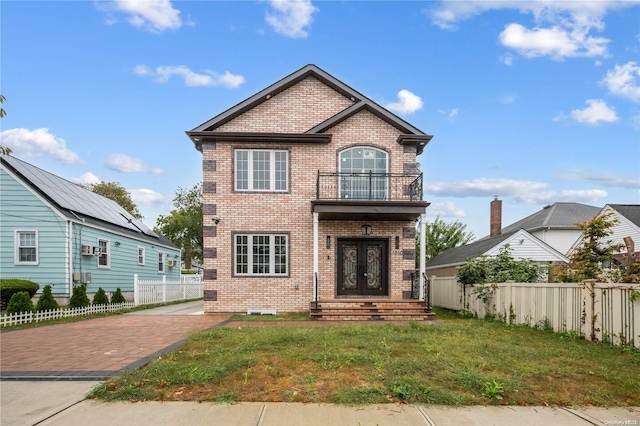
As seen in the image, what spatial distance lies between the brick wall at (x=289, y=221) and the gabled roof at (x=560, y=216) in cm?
2154

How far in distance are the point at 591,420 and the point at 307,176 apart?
35.9ft

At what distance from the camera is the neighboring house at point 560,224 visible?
3016 cm

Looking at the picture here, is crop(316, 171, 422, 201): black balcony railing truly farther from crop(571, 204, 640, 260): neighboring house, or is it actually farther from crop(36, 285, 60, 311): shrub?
crop(571, 204, 640, 260): neighboring house

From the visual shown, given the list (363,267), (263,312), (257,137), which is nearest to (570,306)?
(363,267)

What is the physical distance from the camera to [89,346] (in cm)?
775

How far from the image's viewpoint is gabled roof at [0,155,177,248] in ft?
52.1

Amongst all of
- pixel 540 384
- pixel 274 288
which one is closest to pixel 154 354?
pixel 540 384

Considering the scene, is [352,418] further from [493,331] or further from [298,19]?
[298,19]

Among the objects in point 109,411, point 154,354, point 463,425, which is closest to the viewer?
point 463,425

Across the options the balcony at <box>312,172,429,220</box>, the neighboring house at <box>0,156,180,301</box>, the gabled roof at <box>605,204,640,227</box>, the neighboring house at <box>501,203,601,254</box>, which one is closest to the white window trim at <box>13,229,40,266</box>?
the neighboring house at <box>0,156,180,301</box>

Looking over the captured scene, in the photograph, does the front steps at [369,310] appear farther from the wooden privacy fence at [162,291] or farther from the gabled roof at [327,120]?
the wooden privacy fence at [162,291]

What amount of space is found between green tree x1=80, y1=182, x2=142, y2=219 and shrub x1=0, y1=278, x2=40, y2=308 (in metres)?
27.4

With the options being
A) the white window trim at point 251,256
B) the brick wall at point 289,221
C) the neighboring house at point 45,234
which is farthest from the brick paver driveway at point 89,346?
the neighboring house at point 45,234

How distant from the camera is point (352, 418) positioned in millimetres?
4105
